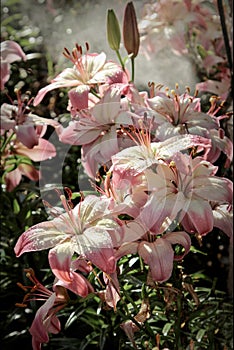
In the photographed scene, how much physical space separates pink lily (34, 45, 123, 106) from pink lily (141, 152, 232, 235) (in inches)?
6.9

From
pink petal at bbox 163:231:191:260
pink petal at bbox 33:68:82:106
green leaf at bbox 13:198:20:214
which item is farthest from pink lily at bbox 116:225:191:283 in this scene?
green leaf at bbox 13:198:20:214

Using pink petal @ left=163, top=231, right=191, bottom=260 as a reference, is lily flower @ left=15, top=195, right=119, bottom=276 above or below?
above

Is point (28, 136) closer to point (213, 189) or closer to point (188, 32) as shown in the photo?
point (213, 189)

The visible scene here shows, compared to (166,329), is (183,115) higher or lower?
higher

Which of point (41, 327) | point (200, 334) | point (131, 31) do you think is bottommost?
point (200, 334)

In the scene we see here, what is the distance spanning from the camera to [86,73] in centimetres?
90

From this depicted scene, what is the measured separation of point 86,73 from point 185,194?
242 millimetres

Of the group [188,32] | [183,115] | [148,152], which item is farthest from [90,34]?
[148,152]

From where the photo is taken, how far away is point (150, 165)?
73 cm

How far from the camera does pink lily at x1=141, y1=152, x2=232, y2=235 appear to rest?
2.30 ft

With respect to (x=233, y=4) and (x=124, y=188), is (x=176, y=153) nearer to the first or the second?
(x=124, y=188)

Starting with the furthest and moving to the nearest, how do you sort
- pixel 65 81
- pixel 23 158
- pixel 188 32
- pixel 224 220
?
pixel 188 32 → pixel 23 158 → pixel 65 81 → pixel 224 220

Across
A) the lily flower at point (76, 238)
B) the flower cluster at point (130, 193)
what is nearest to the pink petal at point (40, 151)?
the flower cluster at point (130, 193)

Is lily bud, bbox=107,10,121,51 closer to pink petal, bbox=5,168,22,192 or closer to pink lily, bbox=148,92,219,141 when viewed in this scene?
pink lily, bbox=148,92,219,141
